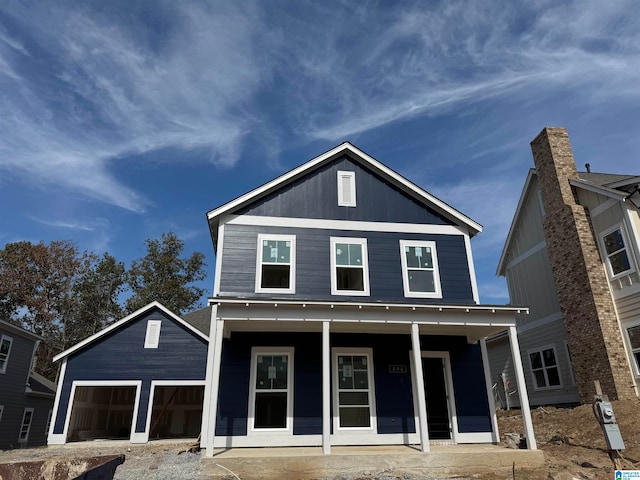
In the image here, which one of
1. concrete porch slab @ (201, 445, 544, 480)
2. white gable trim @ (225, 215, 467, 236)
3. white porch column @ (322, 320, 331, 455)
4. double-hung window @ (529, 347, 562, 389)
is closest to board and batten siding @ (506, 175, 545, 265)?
double-hung window @ (529, 347, 562, 389)

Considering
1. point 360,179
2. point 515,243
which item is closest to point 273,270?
point 360,179

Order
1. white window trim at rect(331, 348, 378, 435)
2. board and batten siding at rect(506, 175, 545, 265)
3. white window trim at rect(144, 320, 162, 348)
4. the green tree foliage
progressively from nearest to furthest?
white window trim at rect(331, 348, 378, 435), white window trim at rect(144, 320, 162, 348), board and batten siding at rect(506, 175, 545, 265), the green tree foliage

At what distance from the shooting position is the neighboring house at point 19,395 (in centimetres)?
1783

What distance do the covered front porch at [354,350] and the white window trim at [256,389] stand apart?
24mm

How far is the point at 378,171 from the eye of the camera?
42.7ft

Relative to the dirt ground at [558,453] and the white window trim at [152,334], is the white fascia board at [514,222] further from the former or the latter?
the white window trim at [152,334]

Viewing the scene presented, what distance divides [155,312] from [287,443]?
363 inches

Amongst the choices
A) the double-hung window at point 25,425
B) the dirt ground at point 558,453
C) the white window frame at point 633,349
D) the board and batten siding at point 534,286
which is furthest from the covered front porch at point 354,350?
the double-hung window at point 25,425

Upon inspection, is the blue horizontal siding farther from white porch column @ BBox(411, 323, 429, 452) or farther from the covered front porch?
white porch column @ BBox(411, 323, 429, 452)

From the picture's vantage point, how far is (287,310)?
9.70 meters

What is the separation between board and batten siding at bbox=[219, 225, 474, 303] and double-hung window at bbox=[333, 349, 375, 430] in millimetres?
1574

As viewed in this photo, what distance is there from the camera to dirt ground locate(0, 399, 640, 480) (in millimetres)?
8195

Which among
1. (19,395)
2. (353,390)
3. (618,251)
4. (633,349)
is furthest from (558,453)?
(19,395)

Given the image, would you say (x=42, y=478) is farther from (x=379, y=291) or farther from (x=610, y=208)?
(x=610, y=208)
